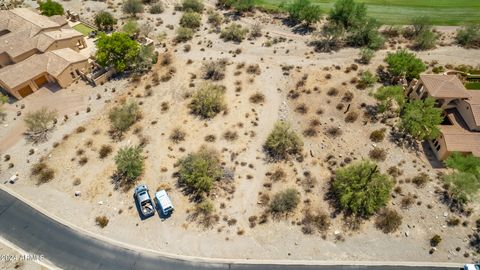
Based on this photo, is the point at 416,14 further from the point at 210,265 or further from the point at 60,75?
the point at 60,75

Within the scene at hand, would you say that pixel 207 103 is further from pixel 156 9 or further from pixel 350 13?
pixel 350 13

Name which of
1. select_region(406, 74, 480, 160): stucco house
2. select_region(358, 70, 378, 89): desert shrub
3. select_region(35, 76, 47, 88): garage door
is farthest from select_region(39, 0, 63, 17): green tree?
select_region(406, 74, 480, 160): stucco house

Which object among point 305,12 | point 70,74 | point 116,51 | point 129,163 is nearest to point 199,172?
point 129,163

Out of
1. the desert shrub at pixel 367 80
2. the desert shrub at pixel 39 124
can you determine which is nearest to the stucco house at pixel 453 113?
the desert shrub at pixel 367 80

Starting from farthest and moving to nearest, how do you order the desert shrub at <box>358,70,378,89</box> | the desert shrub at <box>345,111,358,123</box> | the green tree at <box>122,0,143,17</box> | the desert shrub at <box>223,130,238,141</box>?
the green tree at <box>122,0,143,17</box> < the desert shrub at <box>358,70,378,89</box> < the desert shrub at <box>345,111,358,123</box> < the desert shrub at <box>223,130,238,141</box>

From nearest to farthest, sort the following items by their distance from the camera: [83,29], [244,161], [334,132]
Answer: [244,161]
[334,132]
[83,29]

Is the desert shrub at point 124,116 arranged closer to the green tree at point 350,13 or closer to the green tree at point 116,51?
the green tree at point 116,51

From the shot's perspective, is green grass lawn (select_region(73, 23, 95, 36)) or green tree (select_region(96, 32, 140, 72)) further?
green grass lawn (select_region(73, 23, 95, 36))

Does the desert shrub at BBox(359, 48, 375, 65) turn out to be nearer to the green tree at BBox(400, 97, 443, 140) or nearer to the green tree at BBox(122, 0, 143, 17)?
the green tree at BBox(400, 97, 443, 140)
